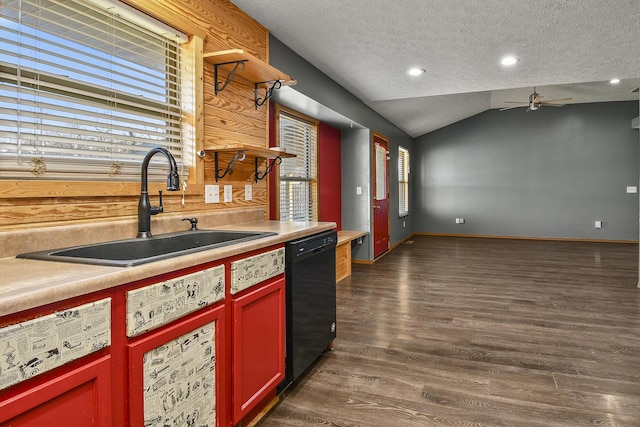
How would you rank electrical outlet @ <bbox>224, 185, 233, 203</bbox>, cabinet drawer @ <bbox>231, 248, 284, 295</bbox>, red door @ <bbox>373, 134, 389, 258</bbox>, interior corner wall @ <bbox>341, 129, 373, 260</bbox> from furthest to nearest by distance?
red door @ <bbox>373, 134, 389, 258</bbox>
interior corner wall @ <bbox>341, 129, 373, 260</bbox>
electrical outlet @ <bbox>224, 185, 233, 203</bbox>
cabinet drawer @ <bbox>231, 248, 284, 295</bbox>

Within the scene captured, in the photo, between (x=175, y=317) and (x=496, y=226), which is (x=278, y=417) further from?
(x=496, y=226)

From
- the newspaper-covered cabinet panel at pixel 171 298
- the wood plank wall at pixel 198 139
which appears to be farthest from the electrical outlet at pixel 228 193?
the newspaper-covered cabinet panel at pixel 171 298

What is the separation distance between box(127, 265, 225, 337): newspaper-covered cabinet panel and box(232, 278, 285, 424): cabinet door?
0.18 meters

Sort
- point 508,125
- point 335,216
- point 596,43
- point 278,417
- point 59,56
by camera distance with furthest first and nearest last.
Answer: point 508,125, point 335,216, point 596,43, point 278,417, point 59,56

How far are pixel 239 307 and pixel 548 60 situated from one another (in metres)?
3.62

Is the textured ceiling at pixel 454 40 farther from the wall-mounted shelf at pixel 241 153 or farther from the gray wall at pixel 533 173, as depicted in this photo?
the gray wall at pixel 533 173

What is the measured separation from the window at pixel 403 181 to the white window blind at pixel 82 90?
21.6 feet

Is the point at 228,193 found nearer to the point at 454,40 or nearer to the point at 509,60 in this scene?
the point at 454,40

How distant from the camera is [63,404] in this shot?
1031 mm

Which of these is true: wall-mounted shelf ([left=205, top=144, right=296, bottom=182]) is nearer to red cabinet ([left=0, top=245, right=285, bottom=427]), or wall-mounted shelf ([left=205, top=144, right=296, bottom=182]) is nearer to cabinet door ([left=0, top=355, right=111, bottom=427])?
red cabinet ([left=0, top=245, right=285, bottom=427])

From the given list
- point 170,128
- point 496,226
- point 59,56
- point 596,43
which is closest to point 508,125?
point 496,226

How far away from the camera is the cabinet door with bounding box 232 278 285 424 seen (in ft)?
5.65

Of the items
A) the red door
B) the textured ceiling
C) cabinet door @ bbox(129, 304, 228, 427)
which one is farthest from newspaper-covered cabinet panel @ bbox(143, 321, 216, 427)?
the red door

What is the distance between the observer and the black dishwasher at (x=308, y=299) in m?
2.14
